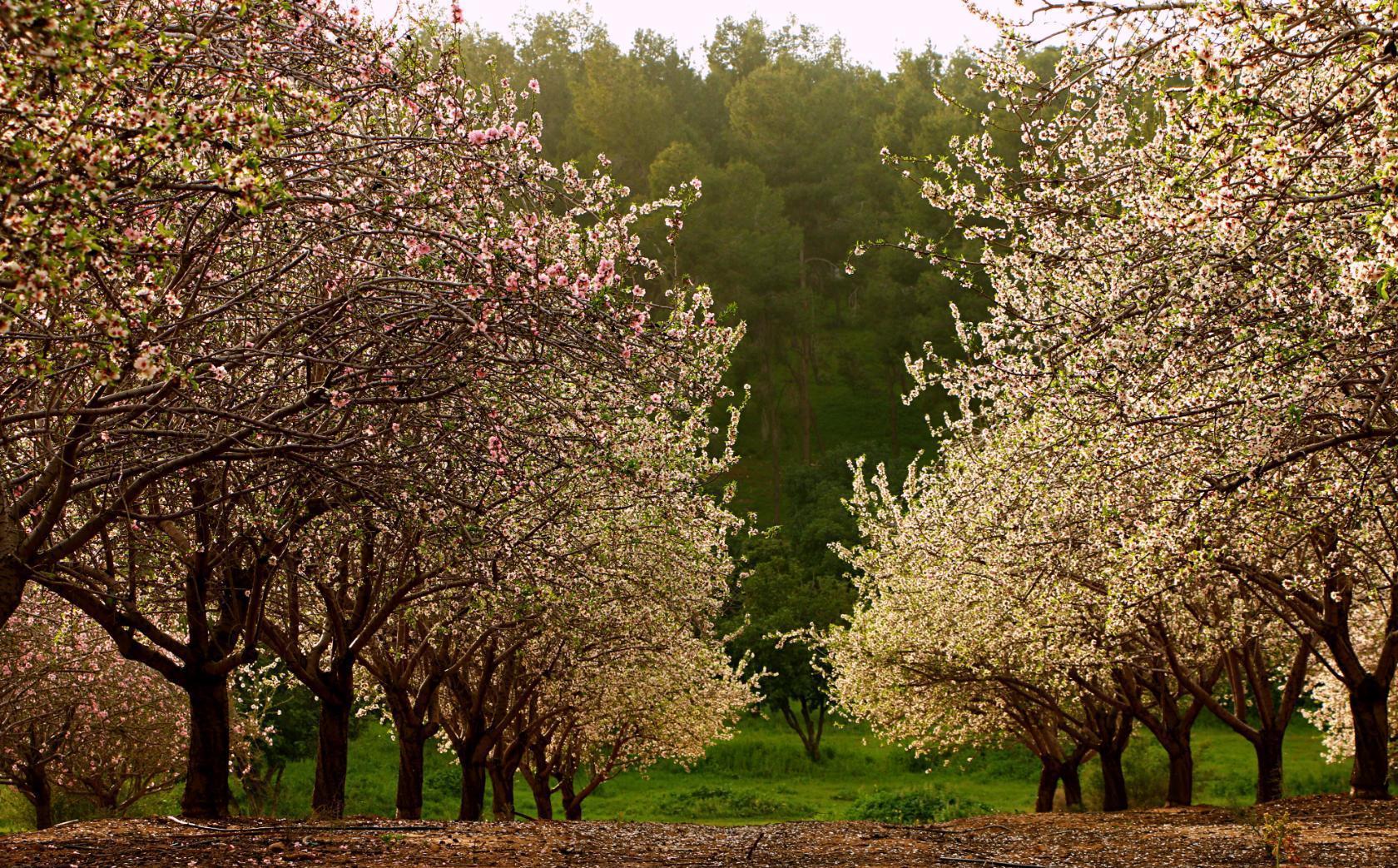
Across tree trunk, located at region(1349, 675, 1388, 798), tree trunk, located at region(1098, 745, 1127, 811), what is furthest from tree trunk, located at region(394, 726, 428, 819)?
tree trunk, located at region(1349, 675, 1388, 798)

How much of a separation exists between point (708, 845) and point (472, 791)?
297 inches

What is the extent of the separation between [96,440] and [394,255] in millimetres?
2794

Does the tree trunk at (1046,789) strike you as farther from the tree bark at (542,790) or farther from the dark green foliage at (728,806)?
the tree bark at (542,790)

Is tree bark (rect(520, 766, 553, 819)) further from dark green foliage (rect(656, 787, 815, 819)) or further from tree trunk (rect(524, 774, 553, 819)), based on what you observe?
dark green foliage (rect(656, 787, 815, 819))

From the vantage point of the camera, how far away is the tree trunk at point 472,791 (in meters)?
21.2

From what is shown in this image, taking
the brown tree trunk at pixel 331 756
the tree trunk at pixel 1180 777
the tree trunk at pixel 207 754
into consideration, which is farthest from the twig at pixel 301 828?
Answer: the tree trunk at pixel 1180 777

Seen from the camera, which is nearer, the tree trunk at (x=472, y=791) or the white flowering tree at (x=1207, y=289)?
the white flowering tree at (x=1207, y=289)

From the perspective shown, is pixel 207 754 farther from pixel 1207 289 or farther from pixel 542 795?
pixel 542 795

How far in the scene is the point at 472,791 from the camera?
851 inches

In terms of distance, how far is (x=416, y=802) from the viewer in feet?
63.7

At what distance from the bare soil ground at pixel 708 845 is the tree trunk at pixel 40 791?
12.6 m

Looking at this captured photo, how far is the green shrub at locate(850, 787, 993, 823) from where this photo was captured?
27.8 meters

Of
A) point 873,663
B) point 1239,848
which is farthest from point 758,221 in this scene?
point 1239,848

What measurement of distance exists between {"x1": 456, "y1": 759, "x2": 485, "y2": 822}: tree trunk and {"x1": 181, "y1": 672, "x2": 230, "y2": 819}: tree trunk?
7497mm
